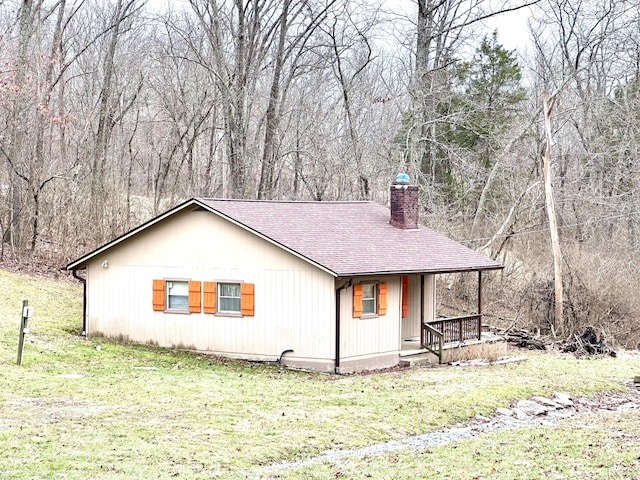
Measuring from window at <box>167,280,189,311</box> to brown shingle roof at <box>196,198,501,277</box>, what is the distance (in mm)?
2315

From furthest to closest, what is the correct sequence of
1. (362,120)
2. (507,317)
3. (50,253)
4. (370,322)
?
1. (362,120)
2. (50,253)
3. (507,317)
4. (370,322)

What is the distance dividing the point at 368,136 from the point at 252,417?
26.0 m

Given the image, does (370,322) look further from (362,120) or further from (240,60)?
(362,120)

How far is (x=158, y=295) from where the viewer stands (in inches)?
883

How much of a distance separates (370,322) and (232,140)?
1545 centimetres

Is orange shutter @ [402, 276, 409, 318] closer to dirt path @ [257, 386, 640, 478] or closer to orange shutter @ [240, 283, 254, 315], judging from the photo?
orange shutter @ [240, 283, 254, 315]

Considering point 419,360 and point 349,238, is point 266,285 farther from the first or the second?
point 419,360

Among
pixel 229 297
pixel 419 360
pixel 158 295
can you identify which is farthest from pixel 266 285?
pixel 419 360

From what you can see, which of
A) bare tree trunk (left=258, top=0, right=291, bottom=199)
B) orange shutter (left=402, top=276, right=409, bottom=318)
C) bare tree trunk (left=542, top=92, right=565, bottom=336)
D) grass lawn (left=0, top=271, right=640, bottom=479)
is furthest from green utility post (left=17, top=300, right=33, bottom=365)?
bare tree trunk (left=258, top=0, right=291, bottom=199)

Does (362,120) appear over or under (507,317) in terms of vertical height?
over

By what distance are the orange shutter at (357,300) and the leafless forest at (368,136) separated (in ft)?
34.8

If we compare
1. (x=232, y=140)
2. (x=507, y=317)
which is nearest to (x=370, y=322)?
(x=507, y=317)

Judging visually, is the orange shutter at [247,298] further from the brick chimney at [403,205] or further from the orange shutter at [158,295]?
the brick chimney at [403,205]

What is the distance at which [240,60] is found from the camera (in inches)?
1377
